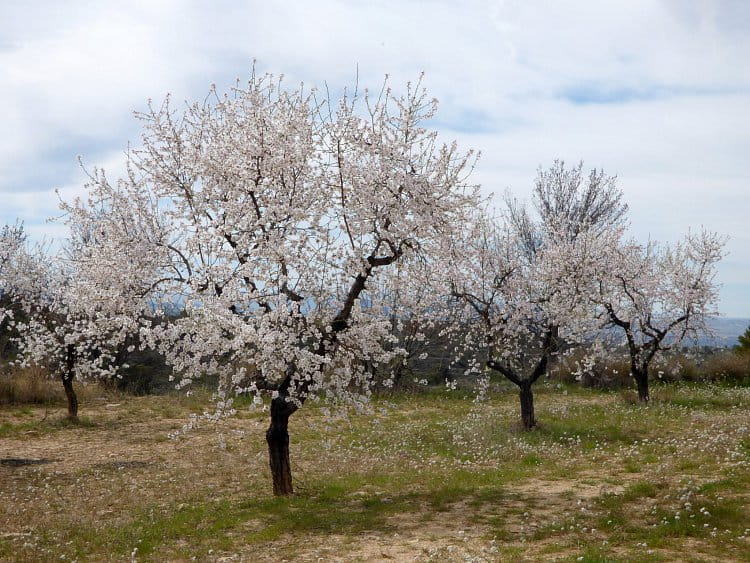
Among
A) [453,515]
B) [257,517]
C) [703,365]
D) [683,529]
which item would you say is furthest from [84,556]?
[703,365]

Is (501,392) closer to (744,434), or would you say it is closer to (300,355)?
(744,434)

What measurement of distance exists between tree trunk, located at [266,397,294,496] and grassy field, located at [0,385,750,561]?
424mm

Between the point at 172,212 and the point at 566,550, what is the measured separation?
30.3ft

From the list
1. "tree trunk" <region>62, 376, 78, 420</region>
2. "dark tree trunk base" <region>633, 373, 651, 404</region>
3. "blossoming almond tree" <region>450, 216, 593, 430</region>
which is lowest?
"dark tree trunk base" <region>633, 373, 651, 404</region>

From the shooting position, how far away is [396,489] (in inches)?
514

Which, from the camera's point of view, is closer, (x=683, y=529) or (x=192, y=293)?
(x=683, y=529)

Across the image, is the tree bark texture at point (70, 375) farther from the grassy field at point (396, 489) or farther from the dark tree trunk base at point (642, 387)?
the dark tree trunk base at point (642, 387)

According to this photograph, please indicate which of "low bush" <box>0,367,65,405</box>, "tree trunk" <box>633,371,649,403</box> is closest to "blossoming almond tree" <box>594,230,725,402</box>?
"tree trunk" <box>633,371,649,403</box>

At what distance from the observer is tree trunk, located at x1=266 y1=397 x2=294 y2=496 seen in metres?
12.3

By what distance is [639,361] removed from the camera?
23656 mm

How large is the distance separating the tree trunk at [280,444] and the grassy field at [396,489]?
0.42 metres

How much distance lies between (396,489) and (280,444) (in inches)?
101

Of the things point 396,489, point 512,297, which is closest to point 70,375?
point 396,489

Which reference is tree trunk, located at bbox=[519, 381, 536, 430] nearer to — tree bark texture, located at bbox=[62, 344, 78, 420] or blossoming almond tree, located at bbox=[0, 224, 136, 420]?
blossoming almond tree, located at bbox=[0, 224, 136, 420]
